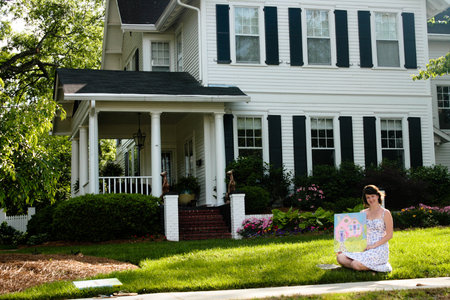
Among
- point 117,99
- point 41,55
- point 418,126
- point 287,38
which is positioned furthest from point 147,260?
point 41,55

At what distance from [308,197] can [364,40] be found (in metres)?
5.72

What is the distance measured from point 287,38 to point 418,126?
505cm

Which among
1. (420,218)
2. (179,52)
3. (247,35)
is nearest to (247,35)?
(247,35)

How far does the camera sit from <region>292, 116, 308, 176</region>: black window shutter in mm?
18516

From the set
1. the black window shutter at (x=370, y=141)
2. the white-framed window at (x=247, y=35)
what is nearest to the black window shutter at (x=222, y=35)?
the white-framed window at (x=247, y=35)

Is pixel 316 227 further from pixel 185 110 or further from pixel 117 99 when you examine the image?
pixel 117 99

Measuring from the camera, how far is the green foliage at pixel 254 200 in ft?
52.7

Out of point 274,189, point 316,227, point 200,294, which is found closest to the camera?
point 200,294

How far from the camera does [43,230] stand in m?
17.2

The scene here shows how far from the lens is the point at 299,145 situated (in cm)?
1861

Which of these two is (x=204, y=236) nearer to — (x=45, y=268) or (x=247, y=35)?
(x=247, y=35)

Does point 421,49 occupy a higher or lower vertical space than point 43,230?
higher

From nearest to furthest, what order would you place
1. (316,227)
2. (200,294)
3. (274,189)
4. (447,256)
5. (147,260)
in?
(200,294)
(447,256)
(147,260)
(316,227)
(274,189)

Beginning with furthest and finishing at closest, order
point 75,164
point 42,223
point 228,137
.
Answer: point 75,164
point 228,137
point 42,223
